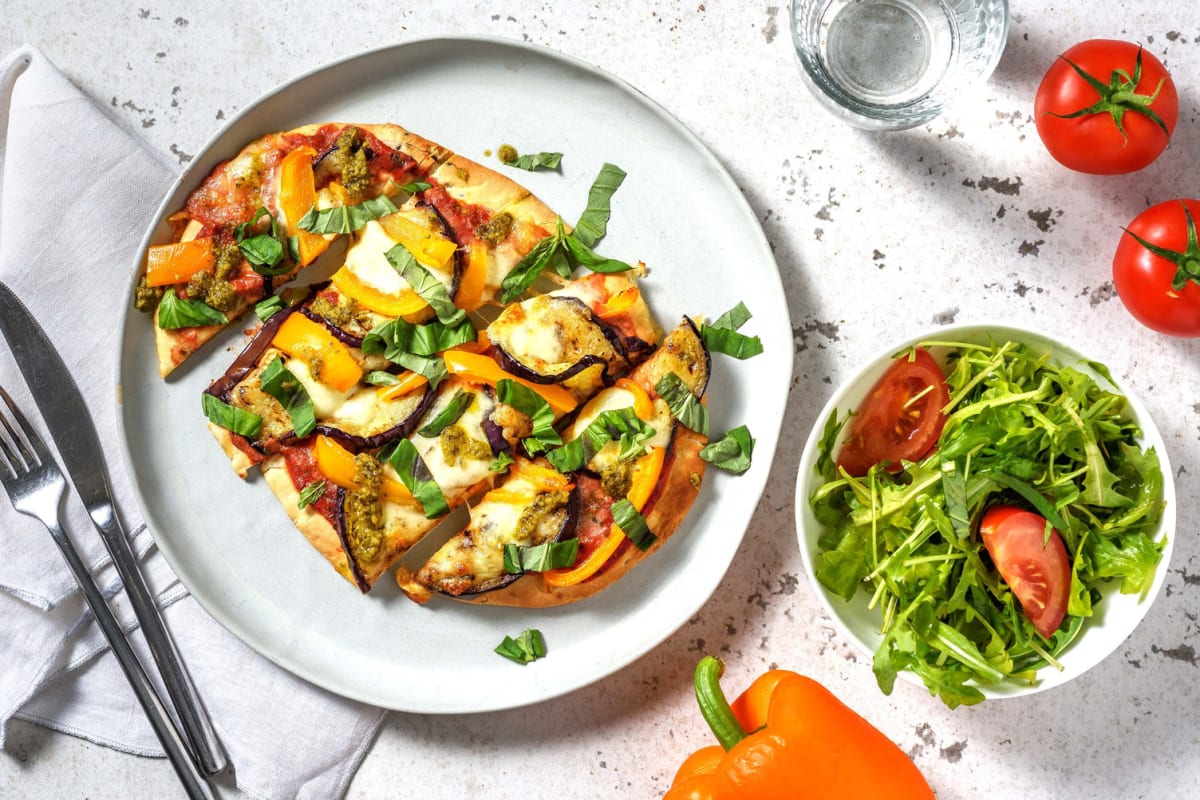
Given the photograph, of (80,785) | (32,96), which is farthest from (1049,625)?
(32,96)

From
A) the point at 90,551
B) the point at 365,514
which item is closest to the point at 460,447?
the point at 365,514

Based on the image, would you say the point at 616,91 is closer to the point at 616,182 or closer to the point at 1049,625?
the point at 616,182

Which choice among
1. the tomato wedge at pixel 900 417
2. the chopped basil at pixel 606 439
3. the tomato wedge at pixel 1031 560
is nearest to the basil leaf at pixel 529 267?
the chopped basil at pixel 606 439

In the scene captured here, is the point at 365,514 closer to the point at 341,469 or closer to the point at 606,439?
the point at 341,469

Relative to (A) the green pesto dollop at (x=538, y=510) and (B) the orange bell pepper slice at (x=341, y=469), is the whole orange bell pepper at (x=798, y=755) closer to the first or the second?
(A) the green pesto dollop at (x=538, y=510)

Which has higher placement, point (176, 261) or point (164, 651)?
point (176, 261)
